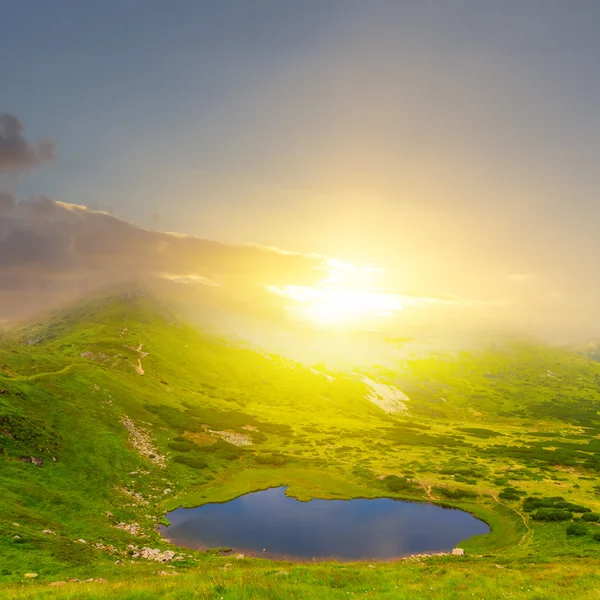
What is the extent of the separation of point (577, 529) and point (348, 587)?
155 ft

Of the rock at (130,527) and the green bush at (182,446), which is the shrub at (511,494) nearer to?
the rock at (130,527)

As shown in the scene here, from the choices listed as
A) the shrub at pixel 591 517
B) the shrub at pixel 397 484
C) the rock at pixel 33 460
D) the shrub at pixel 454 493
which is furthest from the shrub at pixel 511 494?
the rock at pixel 33 460

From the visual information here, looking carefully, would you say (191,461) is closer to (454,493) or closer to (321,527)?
(321,527)

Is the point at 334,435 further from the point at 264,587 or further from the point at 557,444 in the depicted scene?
the point at 264,587

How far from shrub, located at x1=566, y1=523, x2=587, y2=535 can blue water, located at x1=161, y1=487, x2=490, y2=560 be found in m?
12.6

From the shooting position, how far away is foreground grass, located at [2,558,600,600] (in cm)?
1758

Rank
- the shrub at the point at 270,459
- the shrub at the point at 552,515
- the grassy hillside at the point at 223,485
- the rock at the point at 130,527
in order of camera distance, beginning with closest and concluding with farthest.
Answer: the grassy hillside at the point at 223,485 → the rock at the point at 130,527 → the shrub at the point at 552,515 → the shrub at the point at 270,459

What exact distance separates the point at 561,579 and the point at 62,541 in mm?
44062

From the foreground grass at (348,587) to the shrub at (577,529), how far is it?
2691 centimetres

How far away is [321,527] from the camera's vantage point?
58.6m

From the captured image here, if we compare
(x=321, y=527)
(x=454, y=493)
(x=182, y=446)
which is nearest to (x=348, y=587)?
(x=321, y=527)

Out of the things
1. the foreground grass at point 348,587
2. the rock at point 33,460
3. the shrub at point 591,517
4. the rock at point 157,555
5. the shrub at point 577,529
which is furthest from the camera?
the shrub at point 591,517

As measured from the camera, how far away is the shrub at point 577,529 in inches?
1916

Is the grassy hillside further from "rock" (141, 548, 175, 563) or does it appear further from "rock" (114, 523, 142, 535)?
"rock" (141, 548, 175, 563)
